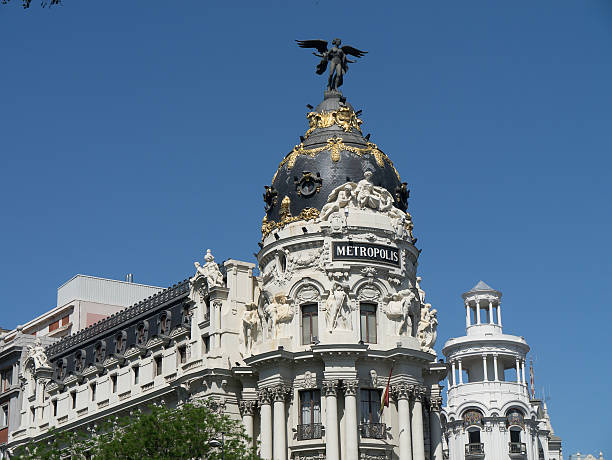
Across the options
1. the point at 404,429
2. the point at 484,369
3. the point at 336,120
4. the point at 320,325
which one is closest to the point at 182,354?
the point at 320,325

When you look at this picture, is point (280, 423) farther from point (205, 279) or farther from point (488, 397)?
point (488, 397)

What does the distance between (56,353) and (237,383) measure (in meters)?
27.2

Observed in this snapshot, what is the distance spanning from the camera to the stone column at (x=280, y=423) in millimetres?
71812

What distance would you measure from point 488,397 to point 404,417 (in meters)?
30.3

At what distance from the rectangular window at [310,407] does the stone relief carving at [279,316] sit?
161 inches

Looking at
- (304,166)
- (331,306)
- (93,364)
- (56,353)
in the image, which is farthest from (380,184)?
(56,353)

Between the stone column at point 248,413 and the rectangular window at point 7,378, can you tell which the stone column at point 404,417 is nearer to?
the stone column at point 248,413

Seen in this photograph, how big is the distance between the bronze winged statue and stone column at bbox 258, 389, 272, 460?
23429 mm

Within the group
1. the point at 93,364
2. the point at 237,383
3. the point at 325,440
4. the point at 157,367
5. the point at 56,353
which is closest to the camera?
the point at 325,440

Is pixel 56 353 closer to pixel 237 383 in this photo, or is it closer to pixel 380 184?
pixel 237 383

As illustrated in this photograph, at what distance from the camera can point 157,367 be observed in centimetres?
8412

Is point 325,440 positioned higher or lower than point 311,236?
lower

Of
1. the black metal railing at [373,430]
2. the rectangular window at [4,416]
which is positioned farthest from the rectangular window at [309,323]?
the rectangular window at [4,416]

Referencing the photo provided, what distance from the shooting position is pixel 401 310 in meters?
74.4
